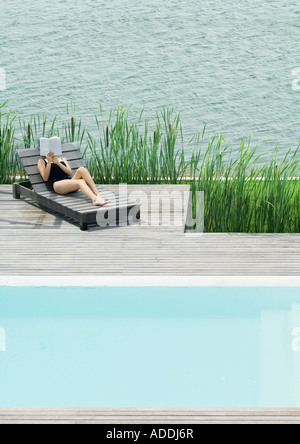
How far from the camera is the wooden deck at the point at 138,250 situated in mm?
5113

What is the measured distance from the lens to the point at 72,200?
623 centimetres

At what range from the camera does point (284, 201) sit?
246 inches

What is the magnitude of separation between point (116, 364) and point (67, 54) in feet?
45.5

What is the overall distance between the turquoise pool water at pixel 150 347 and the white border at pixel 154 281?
0.04m

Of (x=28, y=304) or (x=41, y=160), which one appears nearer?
(x=28, y=304)

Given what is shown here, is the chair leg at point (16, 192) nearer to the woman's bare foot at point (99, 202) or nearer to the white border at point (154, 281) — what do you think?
the woman's bare foot at point (99, 202)

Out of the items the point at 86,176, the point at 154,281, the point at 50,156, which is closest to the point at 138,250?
the point at 154,281

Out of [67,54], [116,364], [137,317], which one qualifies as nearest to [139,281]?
[137,317]

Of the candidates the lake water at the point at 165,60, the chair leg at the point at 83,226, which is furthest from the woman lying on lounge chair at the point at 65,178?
the lake water at the point at 165,60

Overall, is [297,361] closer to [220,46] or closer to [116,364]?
[116,364]

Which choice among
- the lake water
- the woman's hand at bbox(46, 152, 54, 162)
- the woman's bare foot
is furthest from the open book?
the lake water

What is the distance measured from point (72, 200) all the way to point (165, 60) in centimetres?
1095

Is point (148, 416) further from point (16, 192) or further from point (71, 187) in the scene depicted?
point (16, 192)

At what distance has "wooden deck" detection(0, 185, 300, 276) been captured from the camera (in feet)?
16.8
